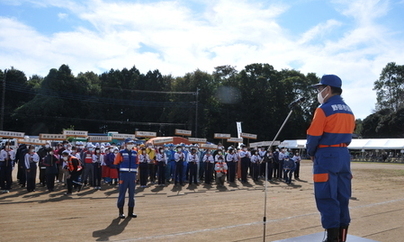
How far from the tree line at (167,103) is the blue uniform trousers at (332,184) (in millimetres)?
50564

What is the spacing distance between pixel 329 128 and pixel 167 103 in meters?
60.1

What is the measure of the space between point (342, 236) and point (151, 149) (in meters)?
15.3

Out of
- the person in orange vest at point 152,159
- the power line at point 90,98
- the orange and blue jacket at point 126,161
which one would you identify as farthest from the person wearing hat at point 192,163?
the power line at point 90,98

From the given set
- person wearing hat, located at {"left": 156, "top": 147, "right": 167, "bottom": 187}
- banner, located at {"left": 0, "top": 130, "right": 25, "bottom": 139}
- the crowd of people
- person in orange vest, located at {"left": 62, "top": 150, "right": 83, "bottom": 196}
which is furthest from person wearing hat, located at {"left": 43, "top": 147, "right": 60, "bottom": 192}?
person wearing hat, located at {"left": 156, "top": 147, "right": 167, "bottom": 187}

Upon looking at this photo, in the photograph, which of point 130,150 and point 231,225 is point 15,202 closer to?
point 130,150

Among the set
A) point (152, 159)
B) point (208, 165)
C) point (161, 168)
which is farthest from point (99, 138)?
point (208, 165)

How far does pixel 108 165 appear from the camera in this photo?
16.8 meters

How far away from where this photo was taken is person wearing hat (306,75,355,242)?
4297mm

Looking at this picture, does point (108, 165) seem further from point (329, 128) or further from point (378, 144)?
point (378, 144)

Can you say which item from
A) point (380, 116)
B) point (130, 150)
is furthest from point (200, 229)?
point (380, 116)

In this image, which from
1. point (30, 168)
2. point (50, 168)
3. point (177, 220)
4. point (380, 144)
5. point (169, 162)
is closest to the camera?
point (177, 220)

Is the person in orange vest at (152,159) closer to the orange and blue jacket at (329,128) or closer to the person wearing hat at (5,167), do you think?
the person wearing hat at (5,167)

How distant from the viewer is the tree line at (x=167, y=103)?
58.5 metres

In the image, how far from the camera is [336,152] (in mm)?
4414
